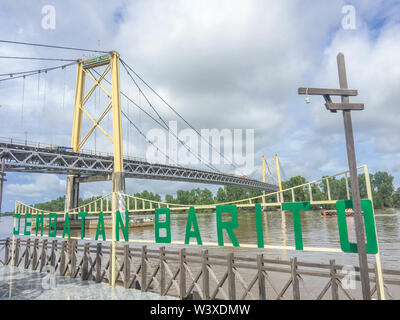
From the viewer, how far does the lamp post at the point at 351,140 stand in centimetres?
457

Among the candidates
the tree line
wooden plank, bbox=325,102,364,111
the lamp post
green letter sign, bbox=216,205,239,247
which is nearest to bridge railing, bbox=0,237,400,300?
green letter sign, bbox=216,205,239,247

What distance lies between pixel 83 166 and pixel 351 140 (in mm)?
41627

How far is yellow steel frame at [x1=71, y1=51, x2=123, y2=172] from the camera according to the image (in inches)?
1330

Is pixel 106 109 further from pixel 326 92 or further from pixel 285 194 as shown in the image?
pixel 285 194

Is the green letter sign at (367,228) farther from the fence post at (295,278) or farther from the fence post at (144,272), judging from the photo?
the fence post at (144,272)

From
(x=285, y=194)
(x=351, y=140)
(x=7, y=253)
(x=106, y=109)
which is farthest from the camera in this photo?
(x=285, y=194)

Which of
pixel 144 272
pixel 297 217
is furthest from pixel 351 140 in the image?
pixel 144 272

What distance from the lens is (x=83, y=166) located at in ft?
136

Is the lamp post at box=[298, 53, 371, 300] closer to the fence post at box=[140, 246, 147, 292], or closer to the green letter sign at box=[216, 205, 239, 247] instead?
the green letter sign at box=[216, 205, 239, 247]
